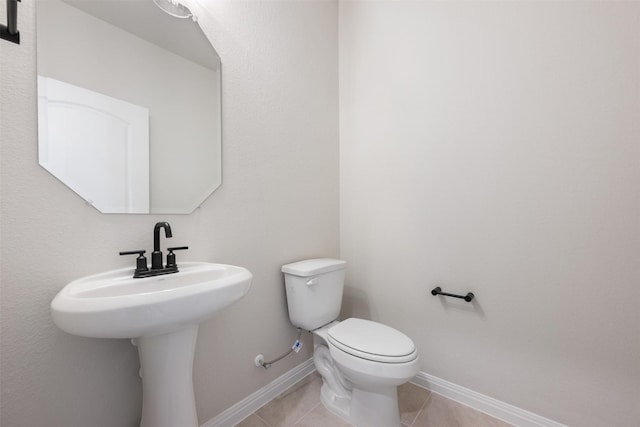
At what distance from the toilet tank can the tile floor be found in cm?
38

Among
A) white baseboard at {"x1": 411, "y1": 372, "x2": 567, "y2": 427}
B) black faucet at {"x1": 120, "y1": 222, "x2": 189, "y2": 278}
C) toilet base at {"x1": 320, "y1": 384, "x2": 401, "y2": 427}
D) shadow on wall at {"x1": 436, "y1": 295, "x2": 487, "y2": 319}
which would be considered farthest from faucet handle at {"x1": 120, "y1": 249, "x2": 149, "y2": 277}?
white baseboard at {"x1": 411, "y1": 372, "x2": 567, "y2": 427}

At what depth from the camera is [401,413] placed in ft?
4.47

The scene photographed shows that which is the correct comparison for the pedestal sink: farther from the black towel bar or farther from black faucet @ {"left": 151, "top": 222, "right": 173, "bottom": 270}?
the black towel bar

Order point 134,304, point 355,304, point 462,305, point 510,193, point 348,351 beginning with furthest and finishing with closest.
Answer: point 355,304, point 462,305, point 510,193, point 348,351, point 134,304

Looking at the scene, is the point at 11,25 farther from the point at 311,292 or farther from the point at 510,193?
the point at 510,193

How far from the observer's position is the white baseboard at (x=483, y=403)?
1.24 meters

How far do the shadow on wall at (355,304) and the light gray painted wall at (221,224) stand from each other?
0.33 m

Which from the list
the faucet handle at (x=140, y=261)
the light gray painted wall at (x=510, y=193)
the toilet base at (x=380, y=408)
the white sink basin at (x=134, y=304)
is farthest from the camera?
the toilet base at (x=380, y=408)

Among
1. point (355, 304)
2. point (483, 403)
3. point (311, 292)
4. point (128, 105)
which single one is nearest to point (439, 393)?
point (483, 403)

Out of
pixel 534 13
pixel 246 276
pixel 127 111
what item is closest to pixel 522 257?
pixel 534 13

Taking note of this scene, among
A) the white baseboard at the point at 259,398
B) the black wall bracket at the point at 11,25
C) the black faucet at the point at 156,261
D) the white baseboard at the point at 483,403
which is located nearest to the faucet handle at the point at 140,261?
the black faucet at the point at 156,261

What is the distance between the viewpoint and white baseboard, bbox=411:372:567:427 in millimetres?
1244

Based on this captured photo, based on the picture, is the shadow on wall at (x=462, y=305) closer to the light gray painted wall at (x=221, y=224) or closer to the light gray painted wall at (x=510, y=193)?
the light gray painted wall at (x=510, y=193)

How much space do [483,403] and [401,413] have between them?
1.39 ft
